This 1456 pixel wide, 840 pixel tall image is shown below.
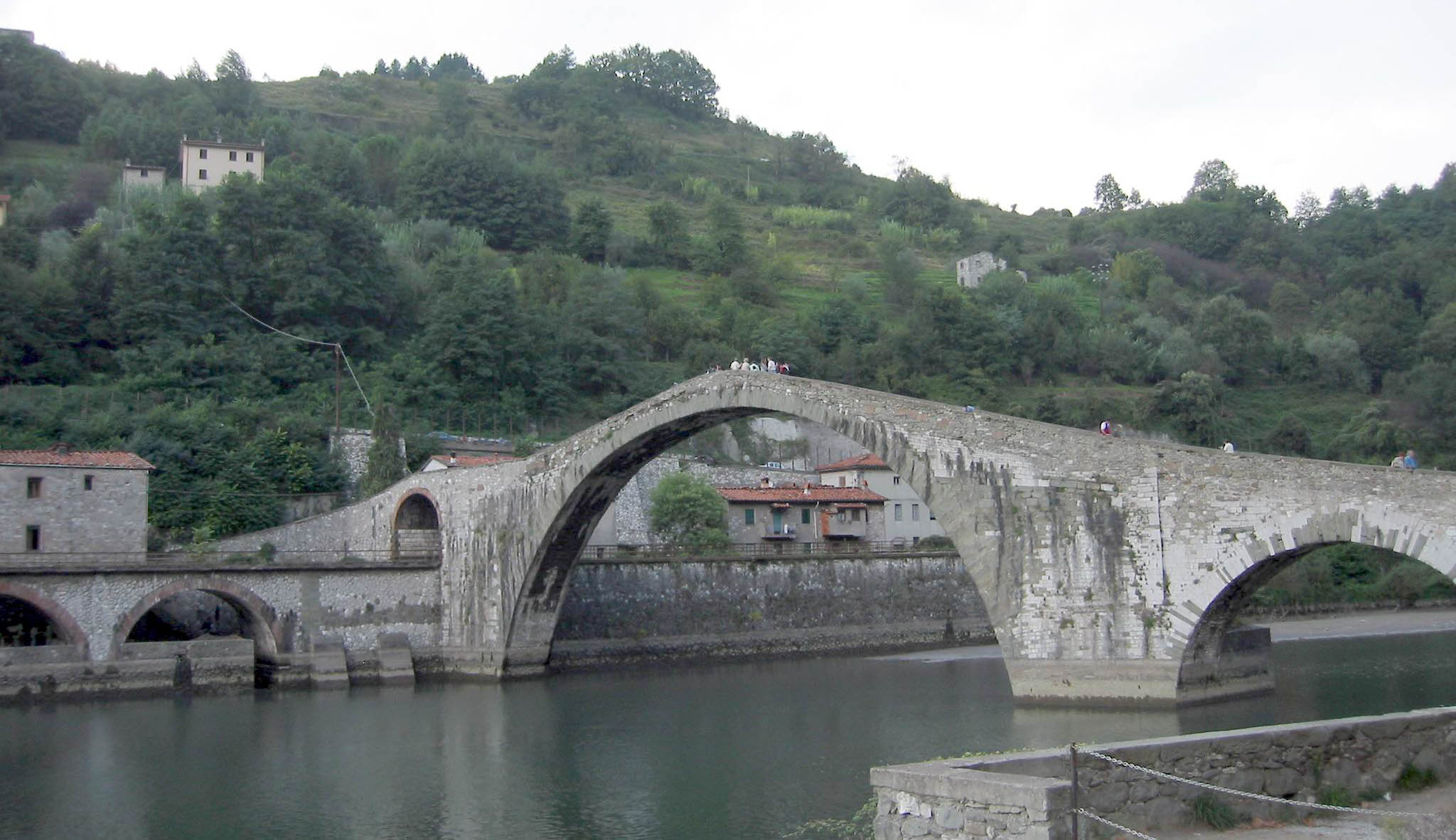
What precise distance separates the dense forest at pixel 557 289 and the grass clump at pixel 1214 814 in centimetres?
2733

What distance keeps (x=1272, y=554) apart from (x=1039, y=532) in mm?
3322

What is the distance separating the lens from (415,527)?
32594 mm

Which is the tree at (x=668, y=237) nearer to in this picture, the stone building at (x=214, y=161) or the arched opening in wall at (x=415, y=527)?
the stone building at (x=214, y=161)

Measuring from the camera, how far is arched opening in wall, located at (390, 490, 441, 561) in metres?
32.0

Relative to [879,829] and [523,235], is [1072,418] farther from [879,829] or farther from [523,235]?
[879,829]

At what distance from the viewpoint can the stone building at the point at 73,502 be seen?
88.6ft

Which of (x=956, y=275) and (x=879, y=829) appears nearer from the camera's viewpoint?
(x=879, y=829)

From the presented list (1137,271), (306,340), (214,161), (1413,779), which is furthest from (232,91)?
(1413,779)

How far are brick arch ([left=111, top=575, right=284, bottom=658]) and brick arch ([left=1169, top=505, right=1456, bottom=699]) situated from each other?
1749 centimetres

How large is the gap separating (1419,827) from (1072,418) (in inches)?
1895

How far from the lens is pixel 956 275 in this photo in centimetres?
8050

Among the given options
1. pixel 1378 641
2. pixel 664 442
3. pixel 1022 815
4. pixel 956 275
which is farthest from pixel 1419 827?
pixel 956 275

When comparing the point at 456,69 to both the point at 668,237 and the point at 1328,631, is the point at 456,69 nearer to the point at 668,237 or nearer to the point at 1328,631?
the point at 668,237

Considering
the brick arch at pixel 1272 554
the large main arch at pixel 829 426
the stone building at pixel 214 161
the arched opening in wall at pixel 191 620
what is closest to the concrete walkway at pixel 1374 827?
the brick arch at pixel 1272 554
